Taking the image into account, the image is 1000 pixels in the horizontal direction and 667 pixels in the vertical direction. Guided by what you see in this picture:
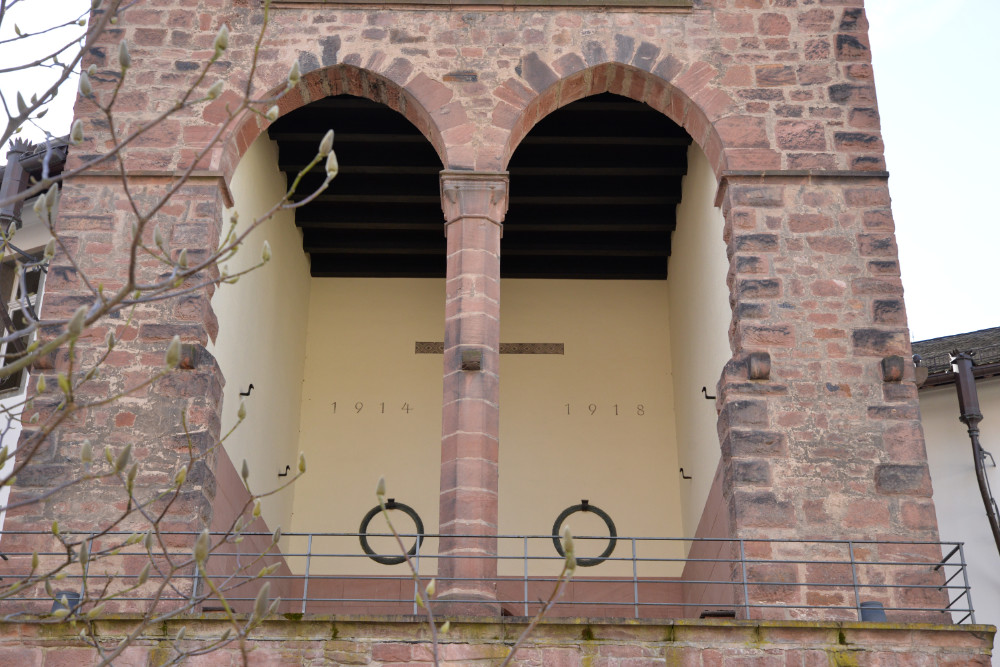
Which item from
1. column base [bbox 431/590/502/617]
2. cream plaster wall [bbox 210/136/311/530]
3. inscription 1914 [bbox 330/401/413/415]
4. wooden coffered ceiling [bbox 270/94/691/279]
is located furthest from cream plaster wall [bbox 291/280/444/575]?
column base [bbox 431/590/502/617]

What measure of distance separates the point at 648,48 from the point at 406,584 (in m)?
5.63

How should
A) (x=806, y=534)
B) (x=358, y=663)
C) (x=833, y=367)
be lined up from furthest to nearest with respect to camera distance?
1. (x=833, y=367)
2. (x=806, y=534)
3. (x=358, y=663)

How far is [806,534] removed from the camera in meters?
8.84

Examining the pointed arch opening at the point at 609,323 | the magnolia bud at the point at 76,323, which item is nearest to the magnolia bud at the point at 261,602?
the magnolia bud at the point at 76,323

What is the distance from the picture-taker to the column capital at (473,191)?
10.1 m

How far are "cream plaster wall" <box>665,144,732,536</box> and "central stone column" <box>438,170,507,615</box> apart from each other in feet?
6.63

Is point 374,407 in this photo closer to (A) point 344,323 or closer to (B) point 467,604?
(A) point 344,323

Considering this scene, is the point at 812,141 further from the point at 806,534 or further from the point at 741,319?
the point at 806,534

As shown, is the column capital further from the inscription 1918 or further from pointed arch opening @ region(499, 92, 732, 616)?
the inscription 1918

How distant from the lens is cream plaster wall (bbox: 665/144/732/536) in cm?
1104

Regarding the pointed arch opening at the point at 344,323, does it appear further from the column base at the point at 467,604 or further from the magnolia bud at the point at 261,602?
the magnolia bud at the point at 261,602

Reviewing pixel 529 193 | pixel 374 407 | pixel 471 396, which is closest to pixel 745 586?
pixel 471 396

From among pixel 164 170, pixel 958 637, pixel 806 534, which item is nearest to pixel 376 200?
pixel 164 170

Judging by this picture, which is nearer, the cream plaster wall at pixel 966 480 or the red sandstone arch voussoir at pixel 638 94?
the red sandstone arch voussoir at pixel 638 94
